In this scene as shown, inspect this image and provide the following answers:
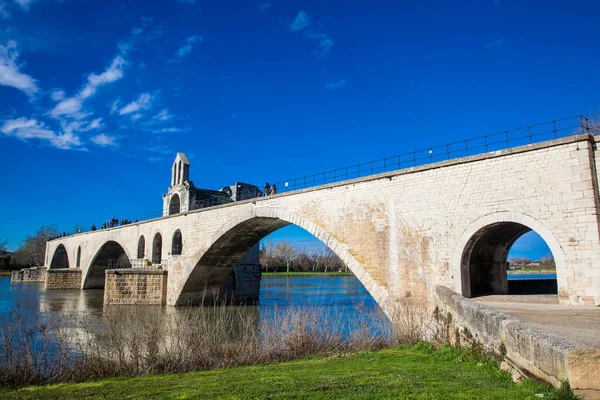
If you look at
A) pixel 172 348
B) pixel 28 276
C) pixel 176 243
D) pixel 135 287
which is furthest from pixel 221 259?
pixel 28 276

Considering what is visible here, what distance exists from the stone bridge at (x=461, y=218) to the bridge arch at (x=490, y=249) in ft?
0.09

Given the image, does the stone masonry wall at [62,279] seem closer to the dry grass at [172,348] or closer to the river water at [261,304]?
the river water at [261,304]

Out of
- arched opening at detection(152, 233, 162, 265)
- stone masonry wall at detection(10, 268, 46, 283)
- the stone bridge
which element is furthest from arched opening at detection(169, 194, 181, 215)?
stone masonry wall at detection(10, 268, 46, 283)

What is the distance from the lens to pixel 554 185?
10125 mm

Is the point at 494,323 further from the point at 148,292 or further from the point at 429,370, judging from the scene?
the point at 148,292

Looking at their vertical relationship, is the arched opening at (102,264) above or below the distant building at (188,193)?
below

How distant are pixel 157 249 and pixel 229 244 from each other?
838 centimetres

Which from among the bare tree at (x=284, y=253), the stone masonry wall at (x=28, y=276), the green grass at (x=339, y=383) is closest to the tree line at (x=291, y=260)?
the bare tree at (x=284, y=253)

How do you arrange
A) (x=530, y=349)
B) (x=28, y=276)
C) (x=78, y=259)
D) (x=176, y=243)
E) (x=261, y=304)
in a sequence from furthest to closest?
(x=28, y=276), (x=78, y=259), (x=176, y=243), (x=261, y=304), (x=530, y=349)

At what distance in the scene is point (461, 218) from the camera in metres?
11.8

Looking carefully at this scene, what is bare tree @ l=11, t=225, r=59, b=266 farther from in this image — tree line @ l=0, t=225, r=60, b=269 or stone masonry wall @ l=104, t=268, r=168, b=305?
stone masonry wall @ l=104, t=268, r=168, b=305

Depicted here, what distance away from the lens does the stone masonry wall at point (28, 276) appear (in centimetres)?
5106

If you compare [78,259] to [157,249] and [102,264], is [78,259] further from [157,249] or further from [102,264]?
[157,249]

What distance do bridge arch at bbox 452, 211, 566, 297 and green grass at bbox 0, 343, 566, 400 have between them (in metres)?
4.43
